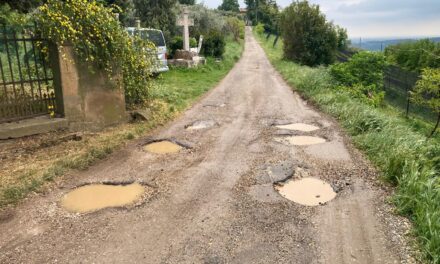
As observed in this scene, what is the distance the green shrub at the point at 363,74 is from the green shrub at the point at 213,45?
9.53 metres

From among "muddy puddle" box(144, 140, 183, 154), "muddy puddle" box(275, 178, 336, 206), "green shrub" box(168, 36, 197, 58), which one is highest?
"green shrub" box(168, 36, 197, 58)

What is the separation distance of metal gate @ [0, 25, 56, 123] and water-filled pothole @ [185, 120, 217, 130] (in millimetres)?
2850

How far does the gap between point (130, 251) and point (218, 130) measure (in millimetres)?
4574

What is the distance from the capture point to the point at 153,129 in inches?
303

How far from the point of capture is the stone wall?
655cm

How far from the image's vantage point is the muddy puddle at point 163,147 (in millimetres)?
6438

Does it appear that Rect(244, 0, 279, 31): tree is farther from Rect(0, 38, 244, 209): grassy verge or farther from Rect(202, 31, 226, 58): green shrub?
Rect(0, 38, 244, 209): grassy verge

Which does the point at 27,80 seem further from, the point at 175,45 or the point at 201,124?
the point at 175,45

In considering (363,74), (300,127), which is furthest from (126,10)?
(300,127)

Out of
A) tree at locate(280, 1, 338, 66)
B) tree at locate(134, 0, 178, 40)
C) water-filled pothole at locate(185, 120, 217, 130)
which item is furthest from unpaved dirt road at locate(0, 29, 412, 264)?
tree at locate(280, 1, 338, 66)

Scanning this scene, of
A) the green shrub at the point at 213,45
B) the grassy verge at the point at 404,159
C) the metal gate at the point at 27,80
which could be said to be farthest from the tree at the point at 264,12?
the metal gate at the point at 27,80

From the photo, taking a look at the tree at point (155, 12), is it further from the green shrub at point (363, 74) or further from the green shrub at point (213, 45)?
the green shrub at point (363, 74)

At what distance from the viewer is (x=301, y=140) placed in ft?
23.3

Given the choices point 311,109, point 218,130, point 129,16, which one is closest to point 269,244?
point 218,130
